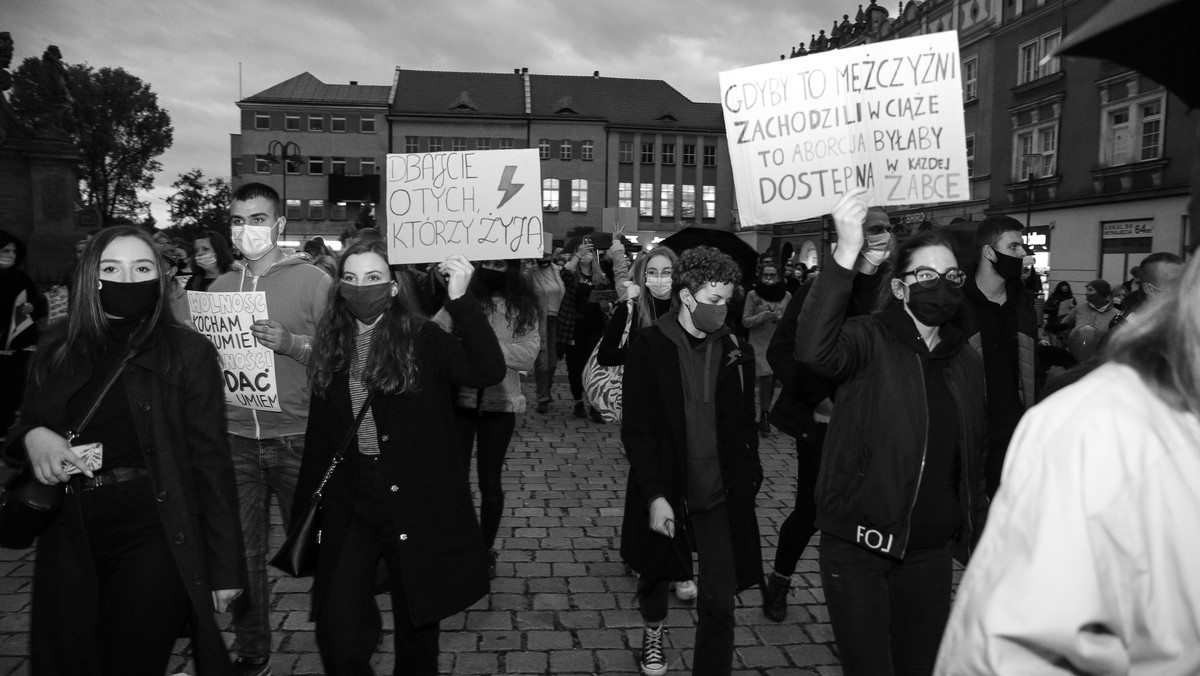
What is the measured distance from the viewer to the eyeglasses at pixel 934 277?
11.4 feet

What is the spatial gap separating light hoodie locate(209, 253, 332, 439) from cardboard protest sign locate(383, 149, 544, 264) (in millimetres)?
546

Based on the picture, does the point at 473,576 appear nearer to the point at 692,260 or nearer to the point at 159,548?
the point at 159,548

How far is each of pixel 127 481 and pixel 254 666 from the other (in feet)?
4.57

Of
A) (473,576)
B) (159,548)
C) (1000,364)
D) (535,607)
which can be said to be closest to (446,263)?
(473,576)

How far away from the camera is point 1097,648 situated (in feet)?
4.13

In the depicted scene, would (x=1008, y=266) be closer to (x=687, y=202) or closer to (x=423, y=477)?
(x=423, y=477)

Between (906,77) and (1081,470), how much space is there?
3315mm

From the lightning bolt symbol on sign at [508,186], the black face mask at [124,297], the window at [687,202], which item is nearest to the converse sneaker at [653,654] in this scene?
the lightning bolt symbol on sign at [508,186]

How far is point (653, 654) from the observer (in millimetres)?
4348

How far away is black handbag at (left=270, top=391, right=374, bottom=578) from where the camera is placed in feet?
11.3

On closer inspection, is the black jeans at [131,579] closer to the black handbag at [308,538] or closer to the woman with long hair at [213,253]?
the black handbag at [308,538]

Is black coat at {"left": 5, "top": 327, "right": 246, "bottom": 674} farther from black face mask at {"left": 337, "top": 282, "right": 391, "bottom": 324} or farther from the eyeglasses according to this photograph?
the eyeglasses

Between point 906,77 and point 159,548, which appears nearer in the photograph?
point 159,548

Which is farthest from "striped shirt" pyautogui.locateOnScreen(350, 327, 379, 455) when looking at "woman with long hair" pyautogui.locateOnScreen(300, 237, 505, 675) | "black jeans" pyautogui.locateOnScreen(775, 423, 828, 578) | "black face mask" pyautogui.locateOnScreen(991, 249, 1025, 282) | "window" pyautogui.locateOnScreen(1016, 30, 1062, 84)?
"window" pyautogui.locateOnScreen(1016, 30, 1062, 84)
